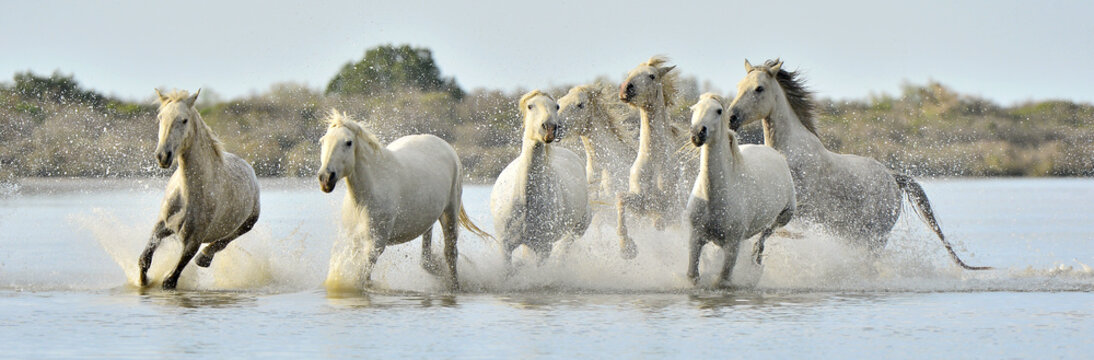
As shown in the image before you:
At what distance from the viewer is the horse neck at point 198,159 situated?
9672mm

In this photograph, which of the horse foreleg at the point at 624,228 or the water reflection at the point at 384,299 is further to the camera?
the horse foreleg at the point at 624,228

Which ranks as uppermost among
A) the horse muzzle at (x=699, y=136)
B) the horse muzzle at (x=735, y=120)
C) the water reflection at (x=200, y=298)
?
the horse muzzle at (x=735, y=120)

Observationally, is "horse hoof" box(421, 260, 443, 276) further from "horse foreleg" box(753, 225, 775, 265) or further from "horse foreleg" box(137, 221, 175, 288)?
"horse foreleg" box(753, 225, 775, 265)

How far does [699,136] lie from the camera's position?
9.46 meters

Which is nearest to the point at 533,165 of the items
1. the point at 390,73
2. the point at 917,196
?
the point at 917,196

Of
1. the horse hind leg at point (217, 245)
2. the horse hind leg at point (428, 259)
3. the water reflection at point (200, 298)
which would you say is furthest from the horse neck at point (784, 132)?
the water reflection at point (200, 298)

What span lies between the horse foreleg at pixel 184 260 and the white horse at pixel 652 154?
9.94ft

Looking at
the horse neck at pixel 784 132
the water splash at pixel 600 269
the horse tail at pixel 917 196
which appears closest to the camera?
the water splash at pixel 600 269

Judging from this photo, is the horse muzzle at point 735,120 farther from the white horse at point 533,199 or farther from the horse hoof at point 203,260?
the horse hoof at point 203,260

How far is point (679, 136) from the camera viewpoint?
→ 1191 cm

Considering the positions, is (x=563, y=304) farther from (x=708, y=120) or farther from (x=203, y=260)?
(x=203, y=260)

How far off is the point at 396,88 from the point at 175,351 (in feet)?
69.5

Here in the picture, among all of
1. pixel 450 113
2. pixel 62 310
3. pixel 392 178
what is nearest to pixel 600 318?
pixel 392 178

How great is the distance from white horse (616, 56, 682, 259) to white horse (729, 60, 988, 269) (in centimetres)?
60
